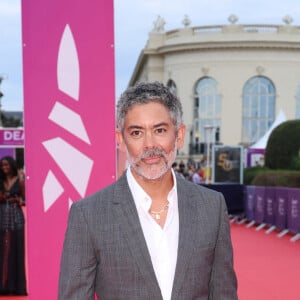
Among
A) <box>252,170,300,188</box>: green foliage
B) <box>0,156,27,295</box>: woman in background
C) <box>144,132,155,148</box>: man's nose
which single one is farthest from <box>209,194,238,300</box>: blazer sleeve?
<box>252,170,300,188</box>: green foliage

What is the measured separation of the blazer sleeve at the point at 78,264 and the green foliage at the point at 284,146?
16.4 metres

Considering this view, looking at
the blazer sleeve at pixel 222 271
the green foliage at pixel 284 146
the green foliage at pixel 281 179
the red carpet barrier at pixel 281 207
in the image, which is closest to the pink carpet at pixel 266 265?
the red carpet barrier at pixel 281 207

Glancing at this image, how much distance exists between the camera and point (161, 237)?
213cm

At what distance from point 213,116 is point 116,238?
182 feet

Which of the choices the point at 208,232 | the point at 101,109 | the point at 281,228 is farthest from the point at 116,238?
the point at 281,228

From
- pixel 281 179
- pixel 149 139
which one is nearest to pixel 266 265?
pixel 281 179

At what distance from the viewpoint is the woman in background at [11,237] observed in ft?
24.4

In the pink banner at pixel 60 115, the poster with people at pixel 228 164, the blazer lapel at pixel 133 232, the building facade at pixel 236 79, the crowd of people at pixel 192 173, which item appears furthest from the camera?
the building facade at pixel 236 79

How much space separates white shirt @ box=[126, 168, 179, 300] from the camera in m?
2.10

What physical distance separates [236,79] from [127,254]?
5507cm

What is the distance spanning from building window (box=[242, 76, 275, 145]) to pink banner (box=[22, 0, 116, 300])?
5401 centimetres

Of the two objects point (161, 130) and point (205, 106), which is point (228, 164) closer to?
point (161, 130)

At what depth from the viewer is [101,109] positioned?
2.97 m

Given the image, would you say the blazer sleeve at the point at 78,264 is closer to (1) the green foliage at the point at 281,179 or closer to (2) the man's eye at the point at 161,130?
(2) the man's eye at the point at 161,130
